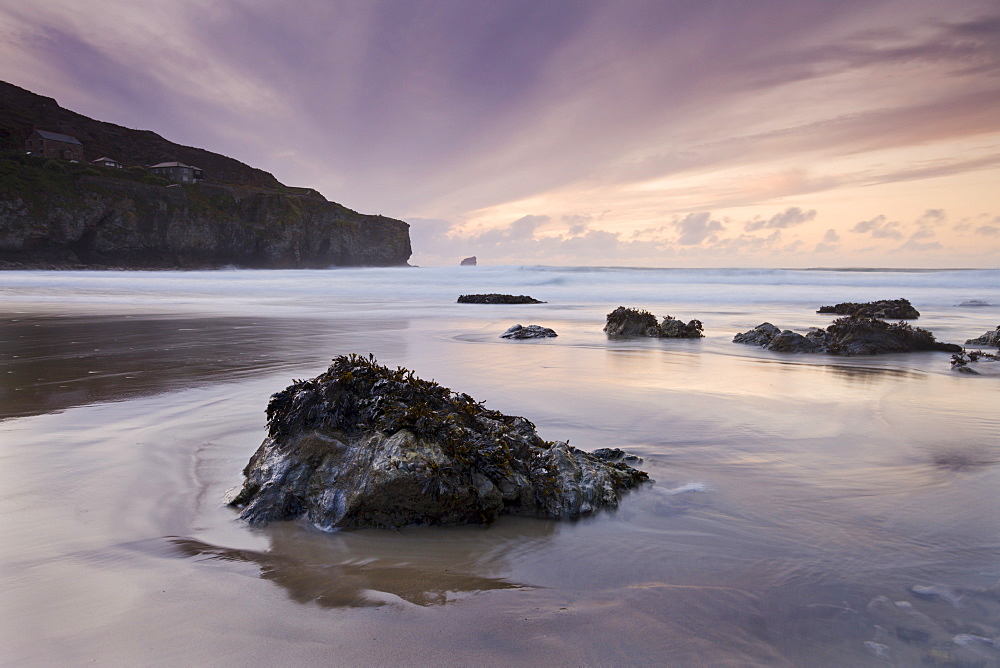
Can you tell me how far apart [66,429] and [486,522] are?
372 cm

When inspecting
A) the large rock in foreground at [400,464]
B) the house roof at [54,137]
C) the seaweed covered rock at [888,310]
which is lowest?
the large rock in foreground at [400,464]

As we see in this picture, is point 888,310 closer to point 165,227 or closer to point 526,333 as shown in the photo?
point 526,333

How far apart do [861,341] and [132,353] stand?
1204 centimetres

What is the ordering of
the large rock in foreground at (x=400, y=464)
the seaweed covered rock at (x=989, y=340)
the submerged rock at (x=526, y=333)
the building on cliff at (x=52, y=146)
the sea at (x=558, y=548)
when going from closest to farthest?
the sea at (x=558, y=548) < the large rock in foreground at (x=400, y=464) < the seaweed covered rock at (x=989, y=340) < the submerged rock at (x=526, y=333) < the building on cliff at (x=52, y=146)

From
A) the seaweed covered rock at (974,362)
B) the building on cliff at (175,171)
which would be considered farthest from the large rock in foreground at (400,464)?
the building on cliff at (175,171)

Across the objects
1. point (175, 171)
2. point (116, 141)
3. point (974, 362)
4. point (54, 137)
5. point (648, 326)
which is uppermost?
point (116, 141)

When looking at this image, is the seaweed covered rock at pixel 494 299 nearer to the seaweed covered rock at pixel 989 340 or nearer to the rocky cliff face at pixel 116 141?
the seaweed covered rock at pixel 989 340

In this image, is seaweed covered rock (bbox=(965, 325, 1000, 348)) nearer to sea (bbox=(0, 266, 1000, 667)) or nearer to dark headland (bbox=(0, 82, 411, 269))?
sea (bbox=(0, 266, 1000, 667))

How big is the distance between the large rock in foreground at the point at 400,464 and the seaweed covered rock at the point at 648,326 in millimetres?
8760

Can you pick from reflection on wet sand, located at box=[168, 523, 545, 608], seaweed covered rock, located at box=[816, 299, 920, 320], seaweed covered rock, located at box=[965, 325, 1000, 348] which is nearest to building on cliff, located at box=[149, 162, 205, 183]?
seaweed covered rock, located at box=[816, 299, 920, 320]

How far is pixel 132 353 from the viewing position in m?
8.69

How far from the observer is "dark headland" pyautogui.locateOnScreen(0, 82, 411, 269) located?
183 feet

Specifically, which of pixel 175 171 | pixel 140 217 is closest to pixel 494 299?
pixel 140 217

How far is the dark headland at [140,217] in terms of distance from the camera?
55812mm
